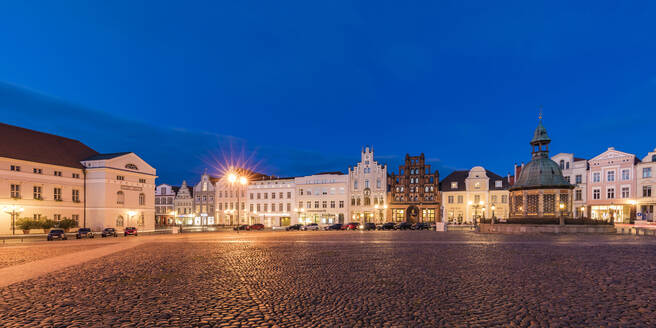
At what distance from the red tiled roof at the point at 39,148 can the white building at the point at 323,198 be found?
4059 cm

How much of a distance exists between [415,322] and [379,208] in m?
74.6

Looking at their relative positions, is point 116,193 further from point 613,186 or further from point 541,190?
point 613,186

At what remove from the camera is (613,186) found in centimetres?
6512

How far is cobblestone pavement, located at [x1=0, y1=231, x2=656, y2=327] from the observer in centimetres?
829

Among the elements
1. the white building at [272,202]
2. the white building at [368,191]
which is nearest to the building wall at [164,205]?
the white building at [272,202]

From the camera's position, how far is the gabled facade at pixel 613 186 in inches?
2486

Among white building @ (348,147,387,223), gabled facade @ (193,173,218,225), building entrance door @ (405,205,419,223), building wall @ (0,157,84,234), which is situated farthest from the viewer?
gabled facade @ (193,173,218,225)

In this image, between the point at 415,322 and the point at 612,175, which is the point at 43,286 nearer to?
the point at 415,322

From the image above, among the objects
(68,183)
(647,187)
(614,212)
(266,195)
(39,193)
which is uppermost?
(68,183)

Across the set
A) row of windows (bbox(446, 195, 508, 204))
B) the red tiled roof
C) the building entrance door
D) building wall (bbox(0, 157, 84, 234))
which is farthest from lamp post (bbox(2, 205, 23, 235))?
row of windows (bbox(446, 195, 508, 204))

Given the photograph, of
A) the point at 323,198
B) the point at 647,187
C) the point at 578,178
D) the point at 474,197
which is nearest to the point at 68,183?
the point at 323,198

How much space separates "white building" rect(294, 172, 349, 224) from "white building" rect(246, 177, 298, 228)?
1822mm

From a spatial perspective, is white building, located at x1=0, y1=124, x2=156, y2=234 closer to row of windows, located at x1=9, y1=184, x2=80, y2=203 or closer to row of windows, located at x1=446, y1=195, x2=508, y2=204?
row of windows, located at x1=9, y1=184, x2=80, y2=203

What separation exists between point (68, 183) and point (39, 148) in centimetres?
561
